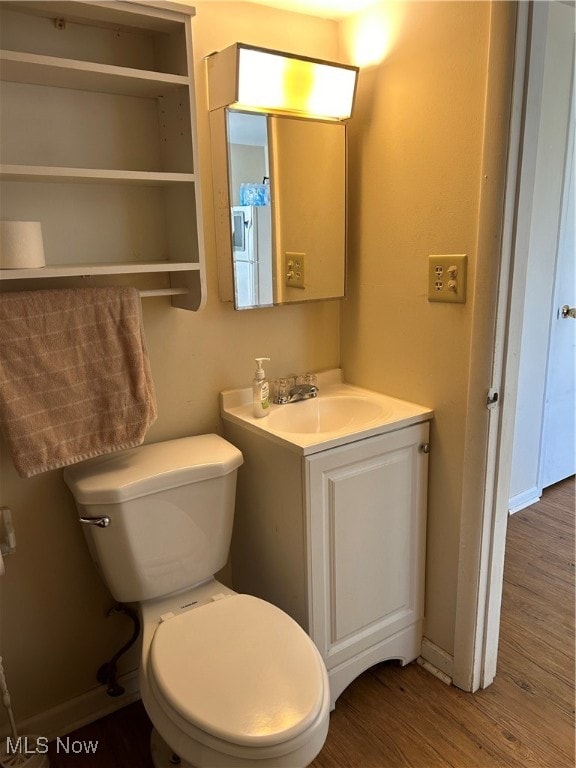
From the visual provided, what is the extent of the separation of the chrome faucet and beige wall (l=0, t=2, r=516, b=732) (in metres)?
0.10

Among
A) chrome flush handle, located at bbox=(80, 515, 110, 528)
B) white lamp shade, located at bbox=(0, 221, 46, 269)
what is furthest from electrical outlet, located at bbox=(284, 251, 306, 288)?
chrome flush handle, located at bbox=(80, 515, 110, 528)

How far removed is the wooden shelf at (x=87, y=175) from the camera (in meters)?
1.22

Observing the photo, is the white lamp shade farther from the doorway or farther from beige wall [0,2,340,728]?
the doorway

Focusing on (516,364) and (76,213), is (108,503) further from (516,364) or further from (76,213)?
(516,364)

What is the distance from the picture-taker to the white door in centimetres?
247

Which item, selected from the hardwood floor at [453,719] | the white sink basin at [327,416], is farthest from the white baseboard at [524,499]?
the white sink basin at [327,416]

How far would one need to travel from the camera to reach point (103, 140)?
1450 mm

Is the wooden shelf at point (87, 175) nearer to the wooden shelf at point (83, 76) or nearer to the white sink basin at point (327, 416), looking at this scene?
the wooden shelf at point (83, 76)

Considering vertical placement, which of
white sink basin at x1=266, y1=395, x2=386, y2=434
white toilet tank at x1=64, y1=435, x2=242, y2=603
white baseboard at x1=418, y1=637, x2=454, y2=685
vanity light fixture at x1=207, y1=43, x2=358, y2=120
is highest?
vanity light fixture at x1=207, y1=43, x2=358, y2=120

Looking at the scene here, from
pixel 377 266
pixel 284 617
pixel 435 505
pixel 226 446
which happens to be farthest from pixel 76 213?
pixel 435 505

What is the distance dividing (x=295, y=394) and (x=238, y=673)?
0.84 metres

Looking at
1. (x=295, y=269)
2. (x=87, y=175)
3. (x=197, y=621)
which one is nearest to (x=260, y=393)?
(x=295, y=269)

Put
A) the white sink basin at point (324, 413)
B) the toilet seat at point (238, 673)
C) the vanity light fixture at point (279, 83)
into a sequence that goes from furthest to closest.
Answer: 1. the white sink basin at point (324, 413)
2. the vanity light fixture at point (279, 83)
3. the toilet seat at point (238, 673)

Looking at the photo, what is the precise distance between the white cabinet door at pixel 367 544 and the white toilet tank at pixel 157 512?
0.85 ft
